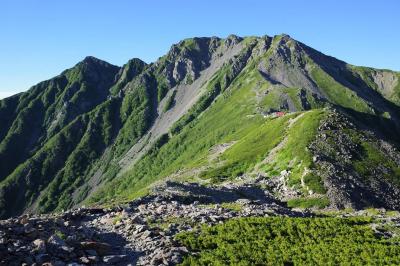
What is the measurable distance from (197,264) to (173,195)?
31218 millimetres

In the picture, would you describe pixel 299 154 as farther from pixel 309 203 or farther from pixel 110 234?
pixel 110 234

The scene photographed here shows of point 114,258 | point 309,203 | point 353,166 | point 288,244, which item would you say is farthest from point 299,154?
point 114,258

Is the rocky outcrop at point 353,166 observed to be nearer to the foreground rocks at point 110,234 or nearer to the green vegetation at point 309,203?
the green vegetation at point 309,203

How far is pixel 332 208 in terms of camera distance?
2763 inches

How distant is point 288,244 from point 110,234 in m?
14.6

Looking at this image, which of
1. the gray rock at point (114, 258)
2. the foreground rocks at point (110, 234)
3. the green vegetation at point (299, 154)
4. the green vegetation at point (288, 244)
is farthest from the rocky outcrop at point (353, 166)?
the gray rock at point (114, 258)

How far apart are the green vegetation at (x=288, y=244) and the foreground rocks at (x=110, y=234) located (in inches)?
87.2

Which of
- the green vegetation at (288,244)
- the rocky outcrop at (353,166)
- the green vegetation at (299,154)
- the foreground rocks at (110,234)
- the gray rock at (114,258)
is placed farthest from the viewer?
the green vegetation at (299,154)

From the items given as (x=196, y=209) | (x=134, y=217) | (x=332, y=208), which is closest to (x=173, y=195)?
(x=196, y=209)

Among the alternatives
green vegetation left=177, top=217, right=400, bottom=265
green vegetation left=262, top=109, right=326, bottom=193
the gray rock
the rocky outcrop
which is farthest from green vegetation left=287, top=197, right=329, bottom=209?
the gray rock

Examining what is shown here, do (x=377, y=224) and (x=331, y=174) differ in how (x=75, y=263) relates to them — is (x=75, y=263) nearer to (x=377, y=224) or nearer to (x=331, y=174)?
(x=377, y=224)

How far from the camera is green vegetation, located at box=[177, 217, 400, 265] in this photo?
3061cm

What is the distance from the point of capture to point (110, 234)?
3788 centimetres

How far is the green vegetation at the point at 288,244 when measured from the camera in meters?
30.6
